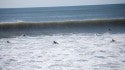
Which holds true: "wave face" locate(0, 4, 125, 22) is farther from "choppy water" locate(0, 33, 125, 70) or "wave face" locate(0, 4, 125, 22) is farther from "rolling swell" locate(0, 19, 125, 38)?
"choppy water" locate(0, 33, 125, 70)

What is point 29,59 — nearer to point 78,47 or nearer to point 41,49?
point 41,49

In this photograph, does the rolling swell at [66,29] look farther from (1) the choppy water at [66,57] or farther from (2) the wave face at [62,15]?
(2) the wave face at [62,15]

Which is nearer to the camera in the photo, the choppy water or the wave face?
the choppy water

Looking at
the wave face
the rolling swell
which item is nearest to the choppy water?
the rolling swell

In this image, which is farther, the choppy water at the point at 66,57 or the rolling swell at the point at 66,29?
the rolling swell at the point at 66,29

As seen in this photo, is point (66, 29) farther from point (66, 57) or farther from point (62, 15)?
point (62, 15)

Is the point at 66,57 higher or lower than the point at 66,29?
lower

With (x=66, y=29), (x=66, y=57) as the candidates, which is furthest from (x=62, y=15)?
(x=66, y=57)

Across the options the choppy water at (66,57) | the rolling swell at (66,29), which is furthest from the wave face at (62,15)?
the choppy water at (66,57)

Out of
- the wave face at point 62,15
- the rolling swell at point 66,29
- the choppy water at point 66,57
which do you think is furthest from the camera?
the wave face at point 62,15

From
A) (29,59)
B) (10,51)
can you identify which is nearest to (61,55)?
(29,59)

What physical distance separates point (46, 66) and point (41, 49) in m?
5.08

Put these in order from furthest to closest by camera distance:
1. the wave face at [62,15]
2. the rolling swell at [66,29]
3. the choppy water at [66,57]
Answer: the wave face at [62,15]
the rolling swell at [66,29]
the choppy water at [66,57]

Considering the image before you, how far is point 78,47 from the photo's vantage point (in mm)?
17922
